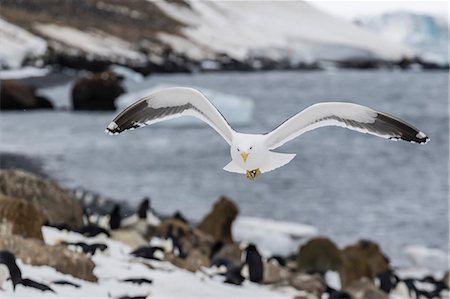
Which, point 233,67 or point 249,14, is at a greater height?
point 249,14

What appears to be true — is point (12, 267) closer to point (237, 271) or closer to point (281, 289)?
point (237, 271)

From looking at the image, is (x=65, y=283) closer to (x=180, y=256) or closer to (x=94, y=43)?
(x=180, y=256)

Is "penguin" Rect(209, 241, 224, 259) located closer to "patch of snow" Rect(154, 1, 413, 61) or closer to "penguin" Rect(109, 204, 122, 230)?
"penguin" Rect(109, 204, 122, 230)

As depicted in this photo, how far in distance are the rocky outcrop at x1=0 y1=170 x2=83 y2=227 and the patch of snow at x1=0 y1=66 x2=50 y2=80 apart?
209 ft

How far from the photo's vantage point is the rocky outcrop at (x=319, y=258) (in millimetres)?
20188

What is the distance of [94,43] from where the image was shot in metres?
143

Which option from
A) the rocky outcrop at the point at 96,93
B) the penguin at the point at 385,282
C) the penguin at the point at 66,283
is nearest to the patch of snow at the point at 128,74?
the rocky outcrop at the point at 96,93

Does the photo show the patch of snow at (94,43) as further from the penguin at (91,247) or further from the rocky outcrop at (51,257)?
the rocky outcrop at (51,257)

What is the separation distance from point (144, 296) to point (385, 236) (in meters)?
19.2

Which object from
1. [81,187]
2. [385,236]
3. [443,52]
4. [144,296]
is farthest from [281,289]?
[443,52]

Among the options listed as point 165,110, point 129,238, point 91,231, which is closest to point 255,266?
point 129,238

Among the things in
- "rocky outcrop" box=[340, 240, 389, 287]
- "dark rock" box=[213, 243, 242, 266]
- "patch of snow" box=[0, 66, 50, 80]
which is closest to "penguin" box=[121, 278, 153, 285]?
"dark rock" box=[213, 243, 242, 266]

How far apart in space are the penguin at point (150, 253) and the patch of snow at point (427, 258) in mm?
12888

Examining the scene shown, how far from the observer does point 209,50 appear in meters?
154
